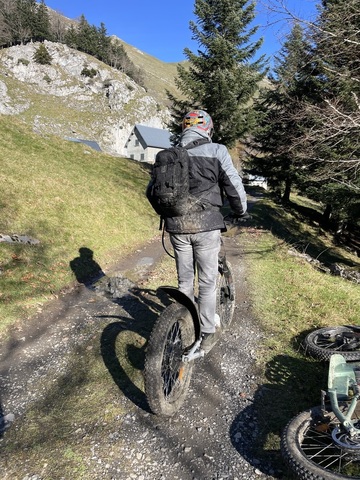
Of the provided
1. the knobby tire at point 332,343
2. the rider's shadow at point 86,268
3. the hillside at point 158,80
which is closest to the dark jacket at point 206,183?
the knobby tire at point 332,343

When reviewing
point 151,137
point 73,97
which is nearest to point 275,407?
point 151,137

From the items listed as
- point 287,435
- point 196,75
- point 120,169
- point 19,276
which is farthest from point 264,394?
point 196,75

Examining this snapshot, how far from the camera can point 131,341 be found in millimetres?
4535

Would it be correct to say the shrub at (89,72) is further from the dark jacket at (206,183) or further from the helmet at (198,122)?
the dark jacket at (206,183)

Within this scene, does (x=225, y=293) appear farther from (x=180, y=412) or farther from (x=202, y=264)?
(x=180, y=412)

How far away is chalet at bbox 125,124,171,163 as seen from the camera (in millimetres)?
66500

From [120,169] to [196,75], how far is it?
27.3ft

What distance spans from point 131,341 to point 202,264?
1916mm

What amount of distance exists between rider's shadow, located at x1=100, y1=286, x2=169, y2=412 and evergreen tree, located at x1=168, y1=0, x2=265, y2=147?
15.8 meters

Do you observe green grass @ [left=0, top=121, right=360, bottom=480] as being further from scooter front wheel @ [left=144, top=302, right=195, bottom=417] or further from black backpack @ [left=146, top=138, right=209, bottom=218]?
black backpack @ [left=146, top=138, right=209, bottom=218]

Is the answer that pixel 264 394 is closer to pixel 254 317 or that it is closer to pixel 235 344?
pixel 235 344

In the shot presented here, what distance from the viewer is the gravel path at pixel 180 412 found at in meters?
2.62

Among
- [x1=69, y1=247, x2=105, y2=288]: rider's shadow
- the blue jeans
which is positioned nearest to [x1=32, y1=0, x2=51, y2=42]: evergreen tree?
[x1=69, y1=247, x2=105, y2=288]: rider's shadow

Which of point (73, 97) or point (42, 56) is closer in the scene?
point (73, 97)
